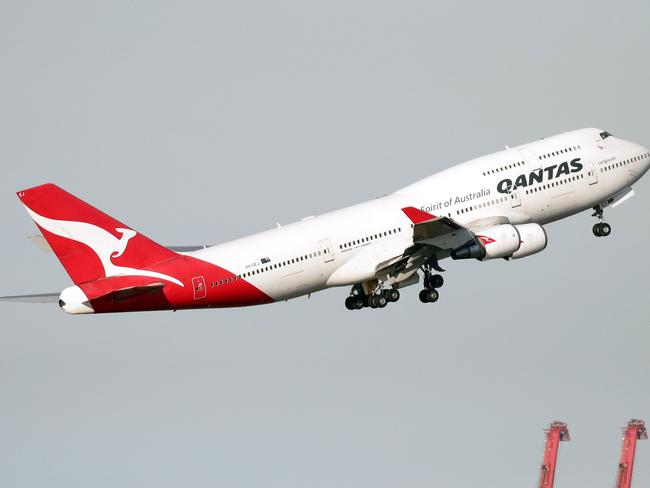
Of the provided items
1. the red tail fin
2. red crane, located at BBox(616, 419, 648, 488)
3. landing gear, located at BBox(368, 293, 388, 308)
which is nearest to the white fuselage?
the red tail fin

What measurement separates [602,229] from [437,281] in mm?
11523

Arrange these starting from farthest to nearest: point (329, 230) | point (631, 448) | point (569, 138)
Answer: point (631, 448) → point (569, 138) → point (329, 230)

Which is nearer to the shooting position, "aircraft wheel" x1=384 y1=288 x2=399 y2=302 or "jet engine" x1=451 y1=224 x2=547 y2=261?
"jet engine" x1=451 y1=224 x2=547 y2=261

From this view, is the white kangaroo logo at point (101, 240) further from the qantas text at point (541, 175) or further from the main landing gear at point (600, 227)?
the main landing gear at point (600, 227)

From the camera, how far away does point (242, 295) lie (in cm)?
7500

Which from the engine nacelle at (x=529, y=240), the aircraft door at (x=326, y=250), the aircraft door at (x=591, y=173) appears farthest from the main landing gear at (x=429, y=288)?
the aircraft door at (x=591, y=173)

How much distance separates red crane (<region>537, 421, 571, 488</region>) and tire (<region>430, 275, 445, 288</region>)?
54793 millimetres

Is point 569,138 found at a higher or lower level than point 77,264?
higher

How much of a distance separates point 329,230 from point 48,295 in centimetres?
1421

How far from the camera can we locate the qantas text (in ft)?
266

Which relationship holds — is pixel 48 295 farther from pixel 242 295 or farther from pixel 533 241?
pixel 533 241

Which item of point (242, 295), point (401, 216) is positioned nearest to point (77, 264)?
point (242, 295)

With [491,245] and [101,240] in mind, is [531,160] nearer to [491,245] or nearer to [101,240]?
[491,245]

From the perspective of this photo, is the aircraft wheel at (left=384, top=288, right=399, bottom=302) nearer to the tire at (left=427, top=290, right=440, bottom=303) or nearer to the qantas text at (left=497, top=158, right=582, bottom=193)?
the tire at (left=427, top=290, right=440, bottom=303)
